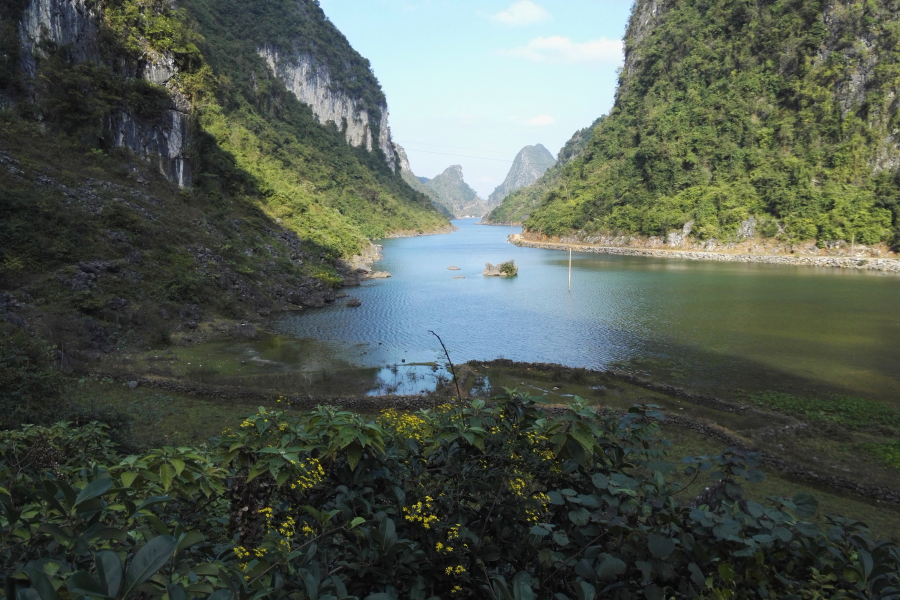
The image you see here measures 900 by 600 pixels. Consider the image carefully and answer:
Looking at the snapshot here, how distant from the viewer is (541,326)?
25219 millimetres

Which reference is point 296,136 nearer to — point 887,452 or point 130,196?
point 130,196

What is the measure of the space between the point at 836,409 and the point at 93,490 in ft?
54.3

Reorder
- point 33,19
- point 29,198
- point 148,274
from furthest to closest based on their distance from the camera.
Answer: point 33,19
point 148,274
point 29,198

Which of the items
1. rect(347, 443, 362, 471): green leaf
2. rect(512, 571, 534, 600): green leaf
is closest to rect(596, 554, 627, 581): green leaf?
rect(512, 571, 534, 600): green leaf

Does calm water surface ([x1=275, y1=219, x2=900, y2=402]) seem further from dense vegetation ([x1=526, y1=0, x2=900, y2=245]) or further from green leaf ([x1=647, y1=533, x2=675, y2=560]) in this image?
dense vegetation ([x1=526, y1=0, x2=900, y2=245])

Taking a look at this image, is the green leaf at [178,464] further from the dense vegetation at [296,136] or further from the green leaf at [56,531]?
the dense vegetation at [296,136]

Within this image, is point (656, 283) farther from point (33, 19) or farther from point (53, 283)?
point (33, 19)

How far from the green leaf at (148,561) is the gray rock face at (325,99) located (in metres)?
113

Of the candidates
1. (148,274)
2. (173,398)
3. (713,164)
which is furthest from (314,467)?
(713,164)

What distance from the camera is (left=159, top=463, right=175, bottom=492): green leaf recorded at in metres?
2.38

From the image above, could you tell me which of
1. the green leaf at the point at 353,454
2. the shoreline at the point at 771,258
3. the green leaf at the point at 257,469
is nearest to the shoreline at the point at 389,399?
the green leaf at the point at 353,454

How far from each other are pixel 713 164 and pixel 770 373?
62377 mm

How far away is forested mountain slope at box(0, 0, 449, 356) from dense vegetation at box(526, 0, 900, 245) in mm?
45358

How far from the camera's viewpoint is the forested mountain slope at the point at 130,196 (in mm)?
18172
